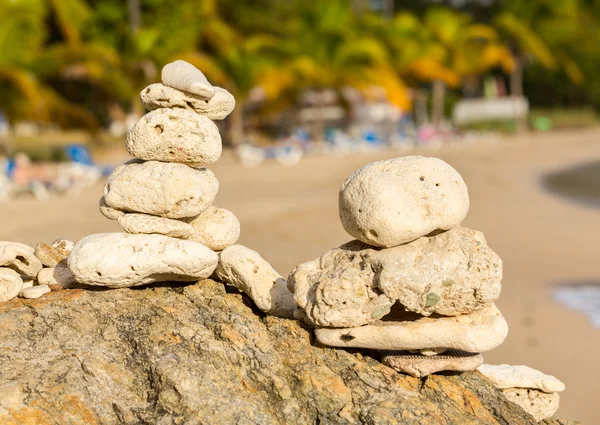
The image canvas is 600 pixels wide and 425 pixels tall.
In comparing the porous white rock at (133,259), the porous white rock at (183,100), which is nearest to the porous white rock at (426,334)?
the porous white rock at (133,259)

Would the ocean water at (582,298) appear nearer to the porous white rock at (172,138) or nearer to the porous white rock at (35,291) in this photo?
the porous white rock at (172,138)

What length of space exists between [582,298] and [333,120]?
29.5 m

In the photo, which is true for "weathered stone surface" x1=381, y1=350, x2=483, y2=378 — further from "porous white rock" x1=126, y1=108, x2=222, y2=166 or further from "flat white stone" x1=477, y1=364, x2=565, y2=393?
"porous white rock" x1=126, y1=108, x2=222, y2=166

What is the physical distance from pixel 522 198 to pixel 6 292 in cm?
1929

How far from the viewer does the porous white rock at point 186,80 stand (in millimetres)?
5404

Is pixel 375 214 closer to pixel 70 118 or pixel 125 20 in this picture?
pixel 70 118

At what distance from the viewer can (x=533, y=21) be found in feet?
154

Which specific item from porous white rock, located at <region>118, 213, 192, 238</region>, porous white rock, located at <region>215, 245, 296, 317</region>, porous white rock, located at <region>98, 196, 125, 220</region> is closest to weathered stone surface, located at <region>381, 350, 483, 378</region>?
porous white rock, located at <region>215, 245, 296, 317</region>

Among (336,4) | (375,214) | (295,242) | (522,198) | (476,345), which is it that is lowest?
(522,198)

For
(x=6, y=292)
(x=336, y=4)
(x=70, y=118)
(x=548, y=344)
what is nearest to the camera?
(x=6, y=292)

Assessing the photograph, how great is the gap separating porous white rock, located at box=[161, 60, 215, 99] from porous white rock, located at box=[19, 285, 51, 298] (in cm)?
204

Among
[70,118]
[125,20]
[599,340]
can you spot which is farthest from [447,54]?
[599,340]

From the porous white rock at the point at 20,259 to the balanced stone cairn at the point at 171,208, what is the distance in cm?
65

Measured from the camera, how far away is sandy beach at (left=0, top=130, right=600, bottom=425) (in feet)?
31.0
